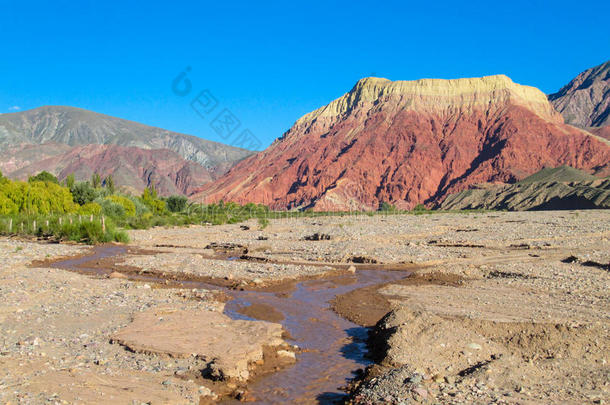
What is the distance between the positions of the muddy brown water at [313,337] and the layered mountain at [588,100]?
176 meters

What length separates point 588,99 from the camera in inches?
7210

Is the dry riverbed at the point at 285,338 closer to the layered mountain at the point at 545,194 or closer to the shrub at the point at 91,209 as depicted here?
the shrub at the point at 91,209

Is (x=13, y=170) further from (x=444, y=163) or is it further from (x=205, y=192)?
(x=444, y=163)

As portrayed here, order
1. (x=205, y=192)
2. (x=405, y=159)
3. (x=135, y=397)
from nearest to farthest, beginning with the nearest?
1. (x=135, y=397)
2. (x=405, y=159)
3. (x=205, y=192)

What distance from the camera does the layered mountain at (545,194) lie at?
7088cm

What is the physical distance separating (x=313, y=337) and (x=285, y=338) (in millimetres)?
583

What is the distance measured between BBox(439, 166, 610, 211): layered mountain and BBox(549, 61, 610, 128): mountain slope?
86.6m

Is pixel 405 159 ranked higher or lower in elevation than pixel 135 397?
higher

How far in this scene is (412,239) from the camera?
29.1 m

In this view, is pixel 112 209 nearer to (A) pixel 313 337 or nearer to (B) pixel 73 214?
(B) pixel 73 214

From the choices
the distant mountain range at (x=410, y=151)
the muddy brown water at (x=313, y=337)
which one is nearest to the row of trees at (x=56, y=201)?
the muddy brown water at (x=313, y=337)

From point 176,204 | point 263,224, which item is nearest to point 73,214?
point 263,224

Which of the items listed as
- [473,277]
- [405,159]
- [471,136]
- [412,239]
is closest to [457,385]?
[473,277]

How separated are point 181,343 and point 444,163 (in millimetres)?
119001
